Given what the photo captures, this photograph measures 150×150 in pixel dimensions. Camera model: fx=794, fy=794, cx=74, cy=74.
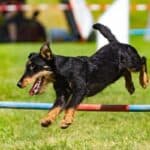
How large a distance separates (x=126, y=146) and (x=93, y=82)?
28.7 inches

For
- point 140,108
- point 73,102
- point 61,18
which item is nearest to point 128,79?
point 140,108

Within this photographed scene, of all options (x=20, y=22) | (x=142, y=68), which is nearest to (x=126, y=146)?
(x=142, y=68)

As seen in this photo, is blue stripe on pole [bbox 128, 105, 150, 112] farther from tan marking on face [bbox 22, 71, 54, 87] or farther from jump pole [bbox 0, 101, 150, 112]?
tan marking on face [bbox 22, 71, 54, 87]

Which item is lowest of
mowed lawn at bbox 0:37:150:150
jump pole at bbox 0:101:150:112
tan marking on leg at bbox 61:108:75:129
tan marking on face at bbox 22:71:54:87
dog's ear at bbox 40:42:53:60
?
mowed lawn at bbox 0:37:150:150

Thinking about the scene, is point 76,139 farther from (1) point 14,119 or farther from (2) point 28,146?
(1) point 14,119

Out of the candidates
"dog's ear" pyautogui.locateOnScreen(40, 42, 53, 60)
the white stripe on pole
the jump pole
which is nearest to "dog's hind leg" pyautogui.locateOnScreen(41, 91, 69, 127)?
the jump pole

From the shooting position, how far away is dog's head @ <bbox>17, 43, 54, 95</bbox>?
6223 mm

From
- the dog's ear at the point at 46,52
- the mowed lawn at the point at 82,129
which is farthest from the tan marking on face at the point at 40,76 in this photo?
Result: the mowed lawn at the point at 82,129

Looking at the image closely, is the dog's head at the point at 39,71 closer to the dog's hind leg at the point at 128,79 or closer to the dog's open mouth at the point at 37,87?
the dog's open mouth at the point at 37,87

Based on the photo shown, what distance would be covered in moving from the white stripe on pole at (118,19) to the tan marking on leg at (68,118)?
7295 mm

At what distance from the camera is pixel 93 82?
6.67 m

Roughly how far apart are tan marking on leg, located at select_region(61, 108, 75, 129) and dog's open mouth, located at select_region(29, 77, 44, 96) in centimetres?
28

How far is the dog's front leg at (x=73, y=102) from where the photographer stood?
605cm

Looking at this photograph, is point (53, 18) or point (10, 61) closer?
point (10, 61)
